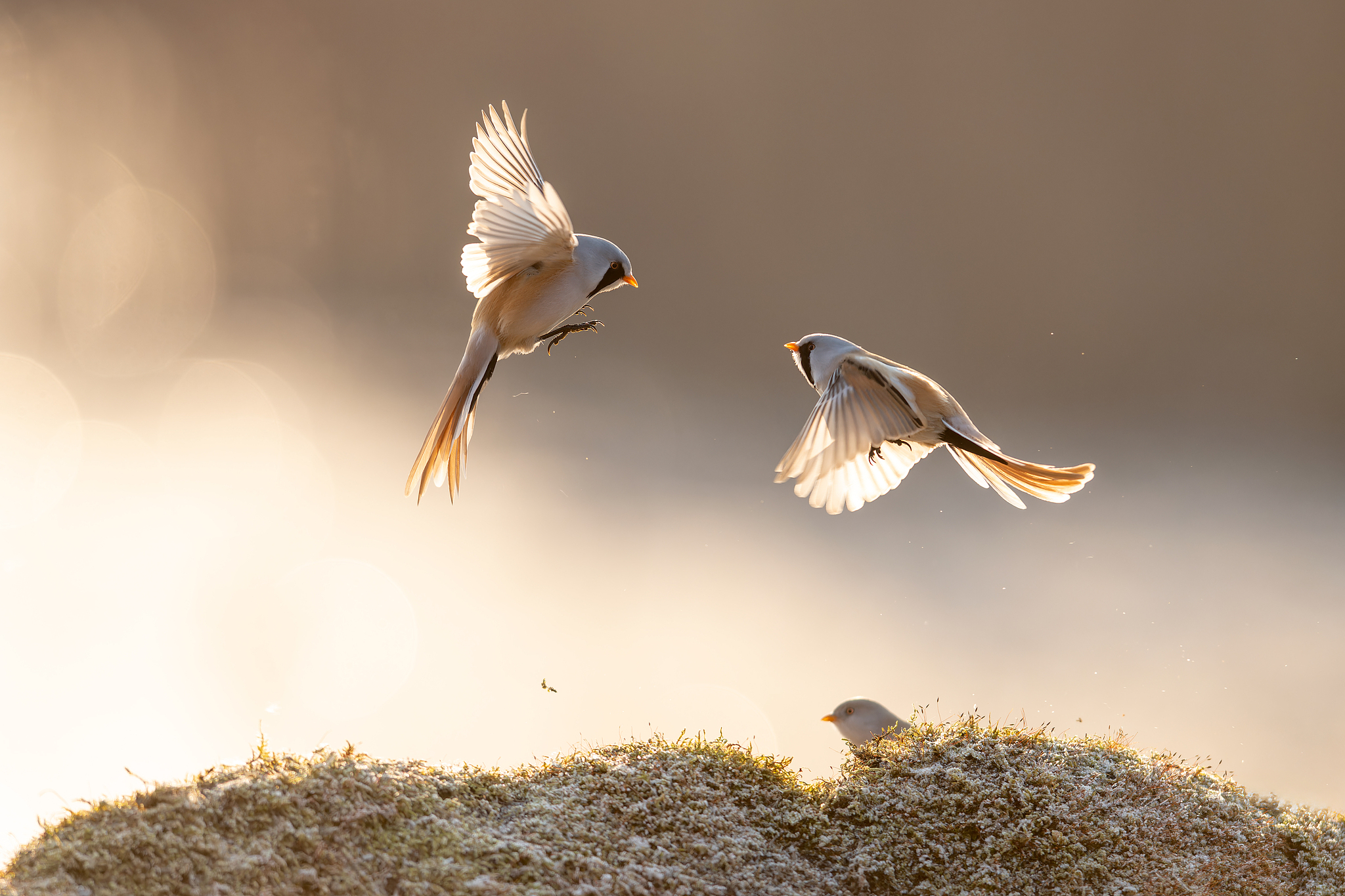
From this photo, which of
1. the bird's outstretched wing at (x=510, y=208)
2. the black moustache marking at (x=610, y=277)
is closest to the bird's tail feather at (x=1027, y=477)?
the black moustache marking at (x=610, y=277)

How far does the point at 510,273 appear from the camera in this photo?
2.58 metres

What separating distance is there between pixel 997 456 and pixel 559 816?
1.55 meters

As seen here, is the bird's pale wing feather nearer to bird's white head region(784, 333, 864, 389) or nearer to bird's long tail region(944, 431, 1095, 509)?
bird's long tail region(944, 431, 1095, 509)

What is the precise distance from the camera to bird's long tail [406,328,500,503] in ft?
7.97

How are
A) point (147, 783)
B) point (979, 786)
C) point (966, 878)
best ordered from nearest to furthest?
point (147, 783) → point (966, 878) → point (979, 786)

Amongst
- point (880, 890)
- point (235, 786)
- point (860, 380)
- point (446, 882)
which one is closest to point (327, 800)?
point (235, 786)

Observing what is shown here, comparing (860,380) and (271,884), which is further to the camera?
(860,380)

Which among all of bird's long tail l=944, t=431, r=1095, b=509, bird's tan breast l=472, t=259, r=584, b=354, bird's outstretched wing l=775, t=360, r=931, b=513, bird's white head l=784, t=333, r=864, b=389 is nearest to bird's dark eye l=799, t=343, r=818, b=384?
bird's white head l=784, t=333, r=864, b=389

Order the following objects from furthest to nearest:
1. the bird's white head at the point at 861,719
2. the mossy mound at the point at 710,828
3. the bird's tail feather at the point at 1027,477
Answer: the bird's white head at the point at 861,719
the bird's tail feather at the point at 1027,477
the mossy mound at the point at 710,828

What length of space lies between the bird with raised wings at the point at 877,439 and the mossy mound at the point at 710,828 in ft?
2.35

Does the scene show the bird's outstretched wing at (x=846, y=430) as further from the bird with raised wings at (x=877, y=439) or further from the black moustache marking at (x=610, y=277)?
the black moustache marking at (x=610, y=277)

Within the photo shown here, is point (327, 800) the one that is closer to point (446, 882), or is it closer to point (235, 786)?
point (235, 786)

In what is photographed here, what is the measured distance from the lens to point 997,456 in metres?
2.42

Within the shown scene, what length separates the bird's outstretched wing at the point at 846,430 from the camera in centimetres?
221
